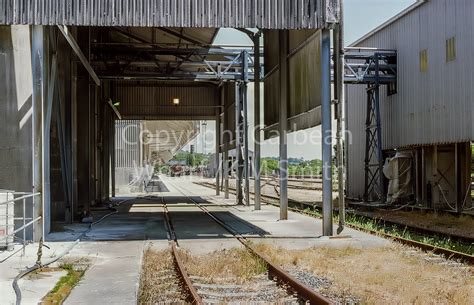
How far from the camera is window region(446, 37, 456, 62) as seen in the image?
829 inches

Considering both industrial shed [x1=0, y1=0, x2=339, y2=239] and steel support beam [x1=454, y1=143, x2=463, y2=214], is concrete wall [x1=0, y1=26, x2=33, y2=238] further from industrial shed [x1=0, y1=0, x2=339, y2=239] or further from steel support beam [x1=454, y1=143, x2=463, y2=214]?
steel support beam [x1=454, y1=143, x2=463, y2=214]

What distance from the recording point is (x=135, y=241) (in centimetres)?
1382

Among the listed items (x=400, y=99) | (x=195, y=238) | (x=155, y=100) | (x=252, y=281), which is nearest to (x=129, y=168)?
(x=155, y=100)

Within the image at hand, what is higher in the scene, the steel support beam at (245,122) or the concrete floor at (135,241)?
the steel support beam at (245,122)

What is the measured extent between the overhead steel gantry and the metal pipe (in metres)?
11.3

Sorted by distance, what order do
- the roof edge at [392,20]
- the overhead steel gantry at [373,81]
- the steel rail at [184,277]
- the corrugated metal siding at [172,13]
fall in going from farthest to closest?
the overhead steel gantry at [373,81] < the roof edge at [392,20] < the corrugated metal siding at [172,13] < the steel rail at [184,277]

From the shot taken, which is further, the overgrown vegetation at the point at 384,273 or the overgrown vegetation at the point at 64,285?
the overgrown vegetation at the point at 384,273

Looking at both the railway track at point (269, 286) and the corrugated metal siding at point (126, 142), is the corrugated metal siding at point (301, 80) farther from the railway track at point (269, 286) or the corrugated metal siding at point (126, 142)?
the corrugated metal siding at point (126, 142)

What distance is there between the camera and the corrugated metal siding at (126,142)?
139 feet

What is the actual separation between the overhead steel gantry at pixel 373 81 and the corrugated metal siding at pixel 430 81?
0.52 m

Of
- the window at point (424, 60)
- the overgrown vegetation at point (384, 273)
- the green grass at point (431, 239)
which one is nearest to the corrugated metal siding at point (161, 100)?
the window at point (424, 60)

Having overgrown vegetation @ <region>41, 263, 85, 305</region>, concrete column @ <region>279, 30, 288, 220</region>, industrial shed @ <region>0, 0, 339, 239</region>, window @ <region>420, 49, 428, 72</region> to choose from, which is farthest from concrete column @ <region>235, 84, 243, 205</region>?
overgrown vegetation @ <region>41, 263, 85, 305</region>

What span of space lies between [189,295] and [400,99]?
19.9 m

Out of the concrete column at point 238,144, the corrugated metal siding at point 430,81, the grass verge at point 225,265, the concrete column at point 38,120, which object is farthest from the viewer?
the concrete column at point 238,144
